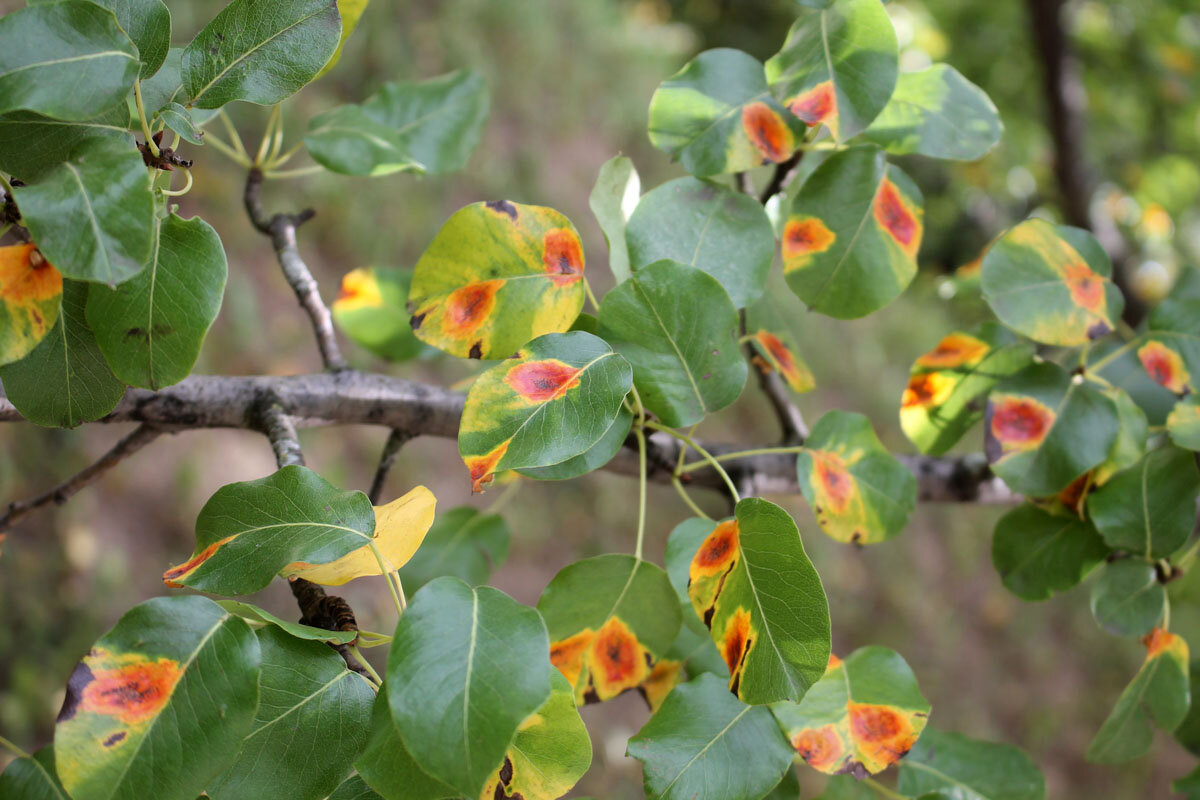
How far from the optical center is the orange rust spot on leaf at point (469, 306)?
48 cm

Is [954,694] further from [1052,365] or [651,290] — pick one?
[651,290]

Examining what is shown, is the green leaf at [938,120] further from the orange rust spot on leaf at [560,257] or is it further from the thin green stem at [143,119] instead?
the thin green stem at [143,119]

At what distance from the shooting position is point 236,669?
359mm

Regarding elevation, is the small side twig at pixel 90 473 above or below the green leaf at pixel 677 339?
below

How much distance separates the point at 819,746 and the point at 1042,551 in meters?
0.31

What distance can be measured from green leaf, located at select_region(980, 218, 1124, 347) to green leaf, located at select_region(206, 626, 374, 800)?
0.49 metres

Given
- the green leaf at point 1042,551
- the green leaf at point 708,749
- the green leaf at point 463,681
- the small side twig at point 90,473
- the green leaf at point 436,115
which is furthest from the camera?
the green leaf at point 436,115

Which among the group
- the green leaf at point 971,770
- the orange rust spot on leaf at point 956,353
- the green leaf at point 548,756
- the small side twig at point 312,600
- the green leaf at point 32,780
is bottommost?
the green leaf at point 971,770

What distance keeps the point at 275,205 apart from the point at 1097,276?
2002 millimetres

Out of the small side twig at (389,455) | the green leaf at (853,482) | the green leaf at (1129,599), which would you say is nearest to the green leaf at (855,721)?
the green leaf at (853,482)

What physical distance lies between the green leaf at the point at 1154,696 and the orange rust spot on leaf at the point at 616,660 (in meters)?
0.35

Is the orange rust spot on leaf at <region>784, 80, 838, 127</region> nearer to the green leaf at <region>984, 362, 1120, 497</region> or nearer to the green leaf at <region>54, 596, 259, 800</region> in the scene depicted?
the green leaf at <region>984, 362, 1120, 497</region>

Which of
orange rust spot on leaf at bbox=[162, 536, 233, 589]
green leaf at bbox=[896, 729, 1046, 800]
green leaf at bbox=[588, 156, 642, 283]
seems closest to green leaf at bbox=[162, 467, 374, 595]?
orange rust spot on leaf at bbox=[162, 536, 233, 589]

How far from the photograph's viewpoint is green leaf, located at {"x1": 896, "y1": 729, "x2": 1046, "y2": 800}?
0.58 m
